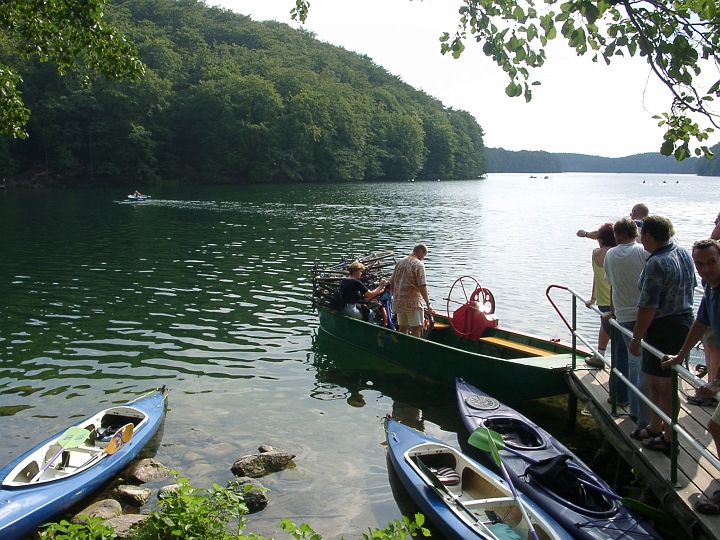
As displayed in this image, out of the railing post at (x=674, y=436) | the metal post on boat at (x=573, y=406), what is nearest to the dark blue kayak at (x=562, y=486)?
the railing post at (x=674, y=436)

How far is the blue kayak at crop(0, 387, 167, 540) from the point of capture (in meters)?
6.39

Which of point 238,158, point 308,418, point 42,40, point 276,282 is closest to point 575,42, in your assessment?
point 308,418

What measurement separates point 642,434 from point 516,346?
4433 mm

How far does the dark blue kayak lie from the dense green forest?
2861 inches

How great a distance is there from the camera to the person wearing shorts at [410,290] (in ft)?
36.1

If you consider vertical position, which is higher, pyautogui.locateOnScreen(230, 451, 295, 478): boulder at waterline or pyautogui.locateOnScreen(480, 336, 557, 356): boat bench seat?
pyautogui.locateOnScreen(480, 336, 557, 356): boat bench seat

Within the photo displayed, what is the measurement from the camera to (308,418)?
9852 mm

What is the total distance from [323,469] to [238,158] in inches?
3117

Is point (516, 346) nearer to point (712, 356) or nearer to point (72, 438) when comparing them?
point (712, 356)

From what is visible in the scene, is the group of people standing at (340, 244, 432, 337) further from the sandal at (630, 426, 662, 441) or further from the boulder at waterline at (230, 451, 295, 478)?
the sandal at (630, 426, 662, 441)

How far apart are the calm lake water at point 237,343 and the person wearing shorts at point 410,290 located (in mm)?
991

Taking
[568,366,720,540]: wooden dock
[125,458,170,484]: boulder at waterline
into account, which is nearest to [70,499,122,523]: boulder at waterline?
[125,458,170,484]: boulder at waterline

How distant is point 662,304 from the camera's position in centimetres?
604

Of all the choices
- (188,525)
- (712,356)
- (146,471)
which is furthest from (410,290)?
(188,525)
